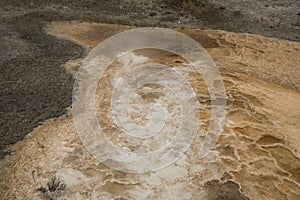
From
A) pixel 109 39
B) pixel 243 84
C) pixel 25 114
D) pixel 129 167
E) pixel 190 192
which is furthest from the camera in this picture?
pixel 109 39

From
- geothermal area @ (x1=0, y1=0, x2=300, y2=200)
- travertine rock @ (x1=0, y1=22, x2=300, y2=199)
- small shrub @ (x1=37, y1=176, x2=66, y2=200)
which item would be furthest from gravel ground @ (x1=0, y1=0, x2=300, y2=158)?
small shrub @ (x1=37, y1=176, x2=66, y2=200)

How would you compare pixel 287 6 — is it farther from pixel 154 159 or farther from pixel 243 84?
pixel 154 159

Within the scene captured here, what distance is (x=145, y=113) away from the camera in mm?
6488

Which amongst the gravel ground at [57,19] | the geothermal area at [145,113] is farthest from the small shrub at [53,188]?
the gravel ground at [57,19]

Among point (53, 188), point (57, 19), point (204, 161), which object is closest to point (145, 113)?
point (204, 161)

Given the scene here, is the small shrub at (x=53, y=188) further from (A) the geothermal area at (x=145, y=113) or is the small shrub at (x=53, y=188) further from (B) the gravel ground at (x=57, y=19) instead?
(B) the gravel ground at (x=57, y=19)

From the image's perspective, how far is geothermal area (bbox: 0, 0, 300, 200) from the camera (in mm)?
5379

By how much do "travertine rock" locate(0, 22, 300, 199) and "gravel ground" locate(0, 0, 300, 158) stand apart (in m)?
0.53

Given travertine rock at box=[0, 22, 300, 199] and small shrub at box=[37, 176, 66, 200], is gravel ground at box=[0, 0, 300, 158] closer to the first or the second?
travertine rock at box=[0, 22, 300, 199]

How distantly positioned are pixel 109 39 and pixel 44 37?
1541 millimetres

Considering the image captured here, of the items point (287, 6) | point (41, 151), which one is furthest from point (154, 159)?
point (287, 6)

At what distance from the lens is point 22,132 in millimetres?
6277

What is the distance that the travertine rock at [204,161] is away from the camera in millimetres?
5254

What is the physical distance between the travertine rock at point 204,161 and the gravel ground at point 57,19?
0.53 m
